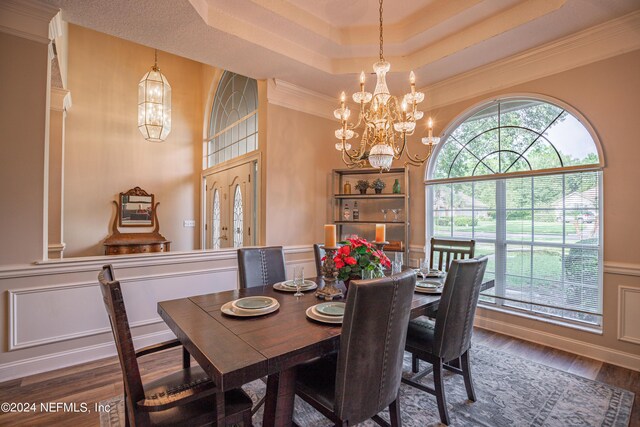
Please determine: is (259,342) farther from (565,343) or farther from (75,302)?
(565,343)

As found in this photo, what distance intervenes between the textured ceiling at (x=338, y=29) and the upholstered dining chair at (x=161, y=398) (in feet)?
7.55

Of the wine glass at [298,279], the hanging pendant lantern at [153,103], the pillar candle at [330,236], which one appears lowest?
the wine glass at [298,279]

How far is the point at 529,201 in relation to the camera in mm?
3152

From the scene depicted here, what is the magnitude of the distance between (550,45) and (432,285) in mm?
2664

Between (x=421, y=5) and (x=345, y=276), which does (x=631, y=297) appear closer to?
(x=345, y=276)

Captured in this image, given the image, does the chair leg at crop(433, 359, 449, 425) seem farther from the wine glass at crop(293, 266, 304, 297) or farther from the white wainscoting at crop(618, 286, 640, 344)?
the white wainscoting at crop(618, 286, 640, 344)

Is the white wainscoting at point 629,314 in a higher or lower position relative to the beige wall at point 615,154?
lower

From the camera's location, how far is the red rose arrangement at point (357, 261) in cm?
188

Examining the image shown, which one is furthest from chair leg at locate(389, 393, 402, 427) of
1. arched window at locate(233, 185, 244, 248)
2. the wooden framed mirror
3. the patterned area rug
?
the wooden framed mirror

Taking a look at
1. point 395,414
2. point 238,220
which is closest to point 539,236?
point 395,414

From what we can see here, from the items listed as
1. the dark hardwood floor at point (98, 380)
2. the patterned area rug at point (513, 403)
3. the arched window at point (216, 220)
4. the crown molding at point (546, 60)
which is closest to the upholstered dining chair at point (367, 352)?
the patterned area rug at point (513, 403)

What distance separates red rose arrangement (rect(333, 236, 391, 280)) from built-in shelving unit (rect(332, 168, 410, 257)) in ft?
6.60

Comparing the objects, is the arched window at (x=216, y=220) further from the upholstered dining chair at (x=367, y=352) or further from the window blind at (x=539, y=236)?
the upholstered dining chair at (x=367, y=352)

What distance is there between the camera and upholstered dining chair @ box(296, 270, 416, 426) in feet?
4.01
